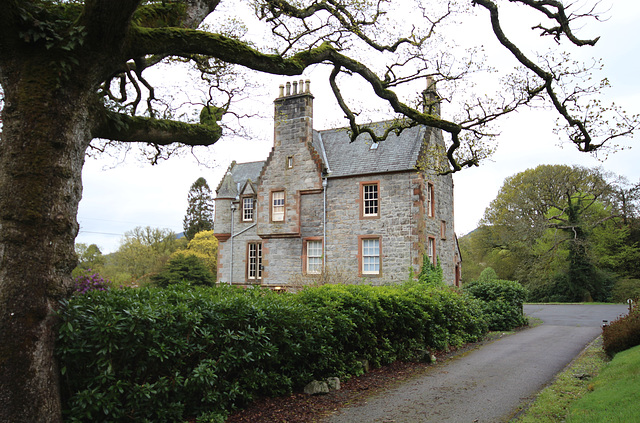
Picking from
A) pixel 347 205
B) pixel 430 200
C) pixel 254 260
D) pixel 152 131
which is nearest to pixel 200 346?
pixel 152 131

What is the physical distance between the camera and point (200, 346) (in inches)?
232

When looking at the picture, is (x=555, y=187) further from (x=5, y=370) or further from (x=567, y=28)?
(x=5, y=370)

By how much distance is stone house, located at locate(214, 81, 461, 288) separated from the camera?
22.7 metres

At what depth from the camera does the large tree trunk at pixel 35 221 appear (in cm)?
463

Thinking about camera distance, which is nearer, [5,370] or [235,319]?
[5,370]

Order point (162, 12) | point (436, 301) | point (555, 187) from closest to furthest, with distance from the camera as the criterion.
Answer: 1. point (162, 12)
2. point (436, 301)
3. point (555, 187)

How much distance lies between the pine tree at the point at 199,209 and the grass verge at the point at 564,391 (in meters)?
48.8

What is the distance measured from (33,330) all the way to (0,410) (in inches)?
30.3

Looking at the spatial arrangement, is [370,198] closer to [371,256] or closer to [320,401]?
[371,256]

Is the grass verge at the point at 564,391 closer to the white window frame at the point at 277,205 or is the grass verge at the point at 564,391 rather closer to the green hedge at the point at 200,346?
the green hedge at the point at 200,346

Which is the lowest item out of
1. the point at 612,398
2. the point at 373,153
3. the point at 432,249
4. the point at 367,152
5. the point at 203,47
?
the point at 612,398

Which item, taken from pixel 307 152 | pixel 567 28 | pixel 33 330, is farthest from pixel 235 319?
pixel 307 152

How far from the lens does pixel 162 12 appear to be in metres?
7.67

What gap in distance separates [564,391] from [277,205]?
1938 centimetres
